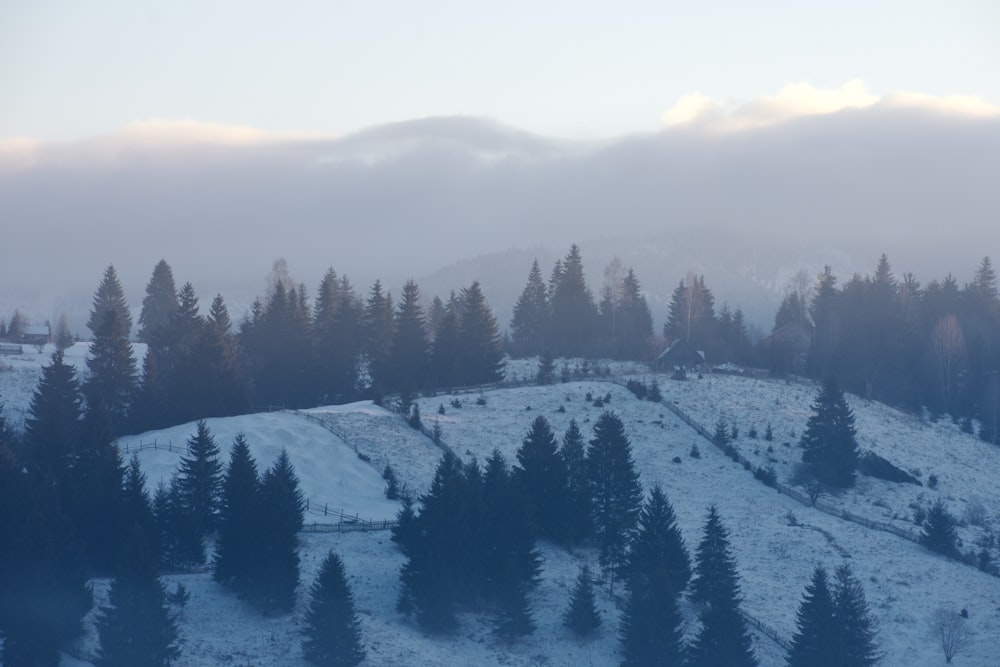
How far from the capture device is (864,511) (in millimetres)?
64312

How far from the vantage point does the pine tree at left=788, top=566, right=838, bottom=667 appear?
4284 cm

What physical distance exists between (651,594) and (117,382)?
1589 inches

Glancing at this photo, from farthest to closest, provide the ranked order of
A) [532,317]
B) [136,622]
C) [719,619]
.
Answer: [532,317], [719,619], [136,622]

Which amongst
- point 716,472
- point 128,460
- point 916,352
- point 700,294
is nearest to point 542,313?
point 700,294

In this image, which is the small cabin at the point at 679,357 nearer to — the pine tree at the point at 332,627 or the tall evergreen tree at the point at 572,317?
the tall evergreen tree at the point at 572,317

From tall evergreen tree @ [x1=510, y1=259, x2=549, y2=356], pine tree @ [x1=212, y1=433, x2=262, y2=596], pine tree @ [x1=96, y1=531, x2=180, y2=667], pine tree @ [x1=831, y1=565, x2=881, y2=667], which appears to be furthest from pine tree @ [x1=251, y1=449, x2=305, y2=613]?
tall evergreen tree @ [x1=510, y1=259, x2=549, y2=356]

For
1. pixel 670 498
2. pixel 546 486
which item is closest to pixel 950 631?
pixel 670 498

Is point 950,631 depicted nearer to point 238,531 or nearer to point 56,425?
point 238,531

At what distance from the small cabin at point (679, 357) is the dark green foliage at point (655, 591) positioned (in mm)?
42833

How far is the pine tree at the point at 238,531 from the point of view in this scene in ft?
149

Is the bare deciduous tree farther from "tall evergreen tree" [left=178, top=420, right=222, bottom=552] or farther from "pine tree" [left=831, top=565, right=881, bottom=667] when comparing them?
"tall evergreen tree" [left=178, top=420, right=222, bottom=552]

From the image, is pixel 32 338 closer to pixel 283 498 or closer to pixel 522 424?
pixel 522 424

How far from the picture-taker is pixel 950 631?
47656 mm

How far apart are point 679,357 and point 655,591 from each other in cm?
4817
